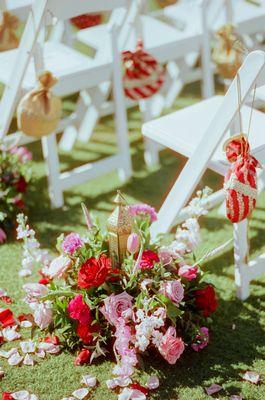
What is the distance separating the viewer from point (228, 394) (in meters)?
2.66

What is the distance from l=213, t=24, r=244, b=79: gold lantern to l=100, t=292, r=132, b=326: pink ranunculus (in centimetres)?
161

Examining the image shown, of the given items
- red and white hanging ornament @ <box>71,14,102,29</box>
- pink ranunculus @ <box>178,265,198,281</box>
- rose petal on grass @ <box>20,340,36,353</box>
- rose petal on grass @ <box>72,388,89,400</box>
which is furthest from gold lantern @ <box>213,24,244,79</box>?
rose petal on grass @ <box>72,388,89,400</box>

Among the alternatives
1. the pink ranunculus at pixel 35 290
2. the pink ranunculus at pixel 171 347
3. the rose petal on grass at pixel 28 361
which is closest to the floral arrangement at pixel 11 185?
the pink ranunculus at pixel 35 290

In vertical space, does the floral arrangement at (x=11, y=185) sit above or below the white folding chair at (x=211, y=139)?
below

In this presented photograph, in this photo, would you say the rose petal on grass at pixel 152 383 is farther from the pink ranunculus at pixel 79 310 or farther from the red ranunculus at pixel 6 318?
the red ranunculus at pixel 6 318

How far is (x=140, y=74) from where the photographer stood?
392 centimetres

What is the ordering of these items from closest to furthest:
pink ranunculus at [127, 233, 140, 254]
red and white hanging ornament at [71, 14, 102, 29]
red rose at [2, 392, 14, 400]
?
1. red rose at [2, 392, 14, 400]
2. pink ranunculus at [127, 233, 140, 254]
3. red and white hanging ornament at [71, 14, 102, 29]

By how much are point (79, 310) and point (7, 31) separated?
6.08 feet

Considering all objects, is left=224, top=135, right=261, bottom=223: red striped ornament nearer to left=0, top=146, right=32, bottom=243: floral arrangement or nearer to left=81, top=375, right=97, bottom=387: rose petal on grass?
left=81, top=375, right=97, bottom=387: rose petal on grass

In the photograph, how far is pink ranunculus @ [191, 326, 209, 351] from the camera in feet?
9.37

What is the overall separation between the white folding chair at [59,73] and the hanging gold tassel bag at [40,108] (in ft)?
0.59

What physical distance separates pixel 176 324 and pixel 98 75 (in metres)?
1.48

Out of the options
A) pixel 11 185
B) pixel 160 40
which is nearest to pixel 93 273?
pixel 11 185

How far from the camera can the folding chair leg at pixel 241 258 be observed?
9.96 ft
